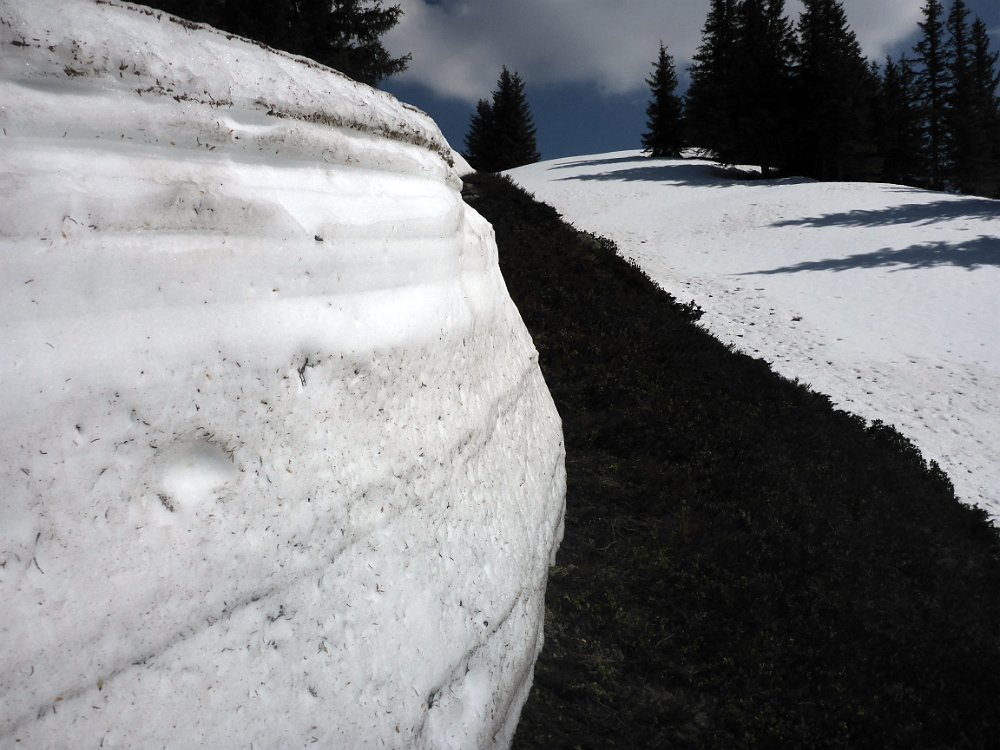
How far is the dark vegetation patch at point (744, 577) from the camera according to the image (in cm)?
366

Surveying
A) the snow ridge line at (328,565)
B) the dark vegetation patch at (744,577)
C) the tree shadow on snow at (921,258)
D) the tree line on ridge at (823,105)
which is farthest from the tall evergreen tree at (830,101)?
the snow ridge line at (328,565)

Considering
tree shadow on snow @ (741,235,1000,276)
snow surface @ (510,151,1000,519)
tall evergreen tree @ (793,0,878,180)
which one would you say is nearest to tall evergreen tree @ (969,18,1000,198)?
tall evergreen tree @ (793,0,878,180)

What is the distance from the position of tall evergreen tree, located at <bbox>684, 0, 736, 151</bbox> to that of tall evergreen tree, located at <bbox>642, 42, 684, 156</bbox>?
19.9ft

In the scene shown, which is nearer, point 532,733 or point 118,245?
point 118,245

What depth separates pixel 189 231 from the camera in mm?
2133

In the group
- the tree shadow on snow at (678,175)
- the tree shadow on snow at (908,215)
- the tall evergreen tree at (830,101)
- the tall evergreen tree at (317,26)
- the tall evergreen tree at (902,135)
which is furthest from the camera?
the tall evergreen tree at (902,135)

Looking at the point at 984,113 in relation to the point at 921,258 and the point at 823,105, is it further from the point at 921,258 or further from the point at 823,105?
the point at 921,258

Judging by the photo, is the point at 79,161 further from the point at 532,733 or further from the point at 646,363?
the point at 646,363

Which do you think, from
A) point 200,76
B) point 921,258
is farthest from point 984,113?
point 200,76

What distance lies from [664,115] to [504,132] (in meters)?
11.5

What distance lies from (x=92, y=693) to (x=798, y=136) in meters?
38.0

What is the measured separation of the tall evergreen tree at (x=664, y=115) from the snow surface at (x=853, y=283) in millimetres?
19925

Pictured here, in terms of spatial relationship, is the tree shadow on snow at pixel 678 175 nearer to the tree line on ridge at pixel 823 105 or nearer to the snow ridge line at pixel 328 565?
the tree line on ridge at pixel 823 105

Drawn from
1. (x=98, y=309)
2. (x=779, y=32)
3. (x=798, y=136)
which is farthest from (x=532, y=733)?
(x=779, y=32)
